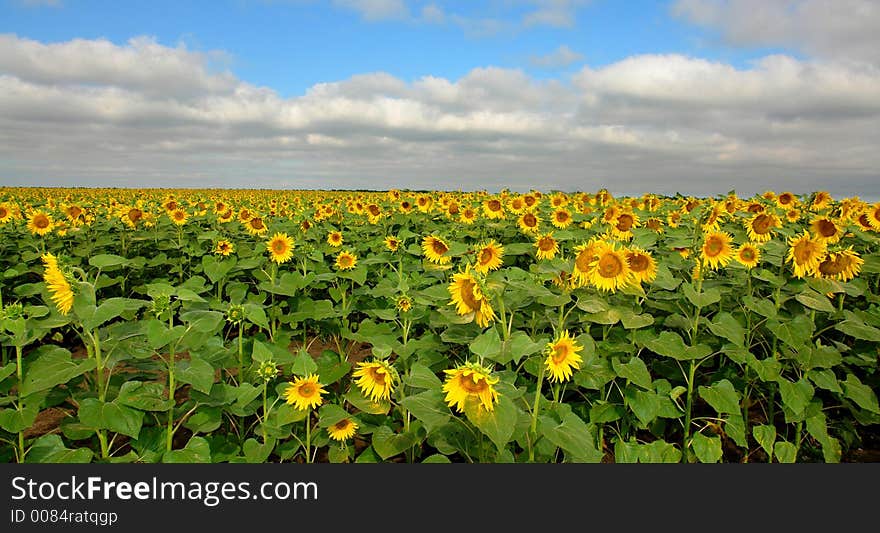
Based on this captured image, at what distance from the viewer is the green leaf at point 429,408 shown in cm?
260

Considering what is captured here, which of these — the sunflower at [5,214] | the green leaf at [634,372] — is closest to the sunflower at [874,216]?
the green leaf at [634,372]

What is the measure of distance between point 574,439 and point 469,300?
0.98 metres

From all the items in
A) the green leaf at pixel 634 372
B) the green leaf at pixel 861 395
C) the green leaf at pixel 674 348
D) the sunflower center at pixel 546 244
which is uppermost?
the sunflower center at pixel 546 244

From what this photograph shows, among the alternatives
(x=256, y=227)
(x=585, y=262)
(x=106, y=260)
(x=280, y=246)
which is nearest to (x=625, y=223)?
(x=585, y=262)

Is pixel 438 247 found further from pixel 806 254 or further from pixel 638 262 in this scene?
pixel 806 254

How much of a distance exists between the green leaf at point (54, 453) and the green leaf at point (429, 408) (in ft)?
5.69

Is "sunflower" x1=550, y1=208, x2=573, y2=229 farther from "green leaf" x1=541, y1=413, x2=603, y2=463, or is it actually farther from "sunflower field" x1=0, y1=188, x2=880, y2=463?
"green leaf" x1=541, y1=413, x2=603, y2=463

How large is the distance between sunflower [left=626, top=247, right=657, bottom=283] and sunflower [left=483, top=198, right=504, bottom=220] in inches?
187

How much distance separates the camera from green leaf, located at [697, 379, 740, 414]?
11.4ft

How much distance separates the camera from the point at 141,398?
9.68 ft

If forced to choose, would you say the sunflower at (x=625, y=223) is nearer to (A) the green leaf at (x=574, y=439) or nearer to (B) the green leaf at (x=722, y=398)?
(B) the green leaf at (x=722, y=398)

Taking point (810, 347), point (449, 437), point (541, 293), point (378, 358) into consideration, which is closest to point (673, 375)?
point (810, 347)

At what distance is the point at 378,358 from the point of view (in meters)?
3.02

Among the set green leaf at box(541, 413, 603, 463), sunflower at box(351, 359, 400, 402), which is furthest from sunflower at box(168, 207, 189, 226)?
green leaf at box(541, 413, 603, 463)
